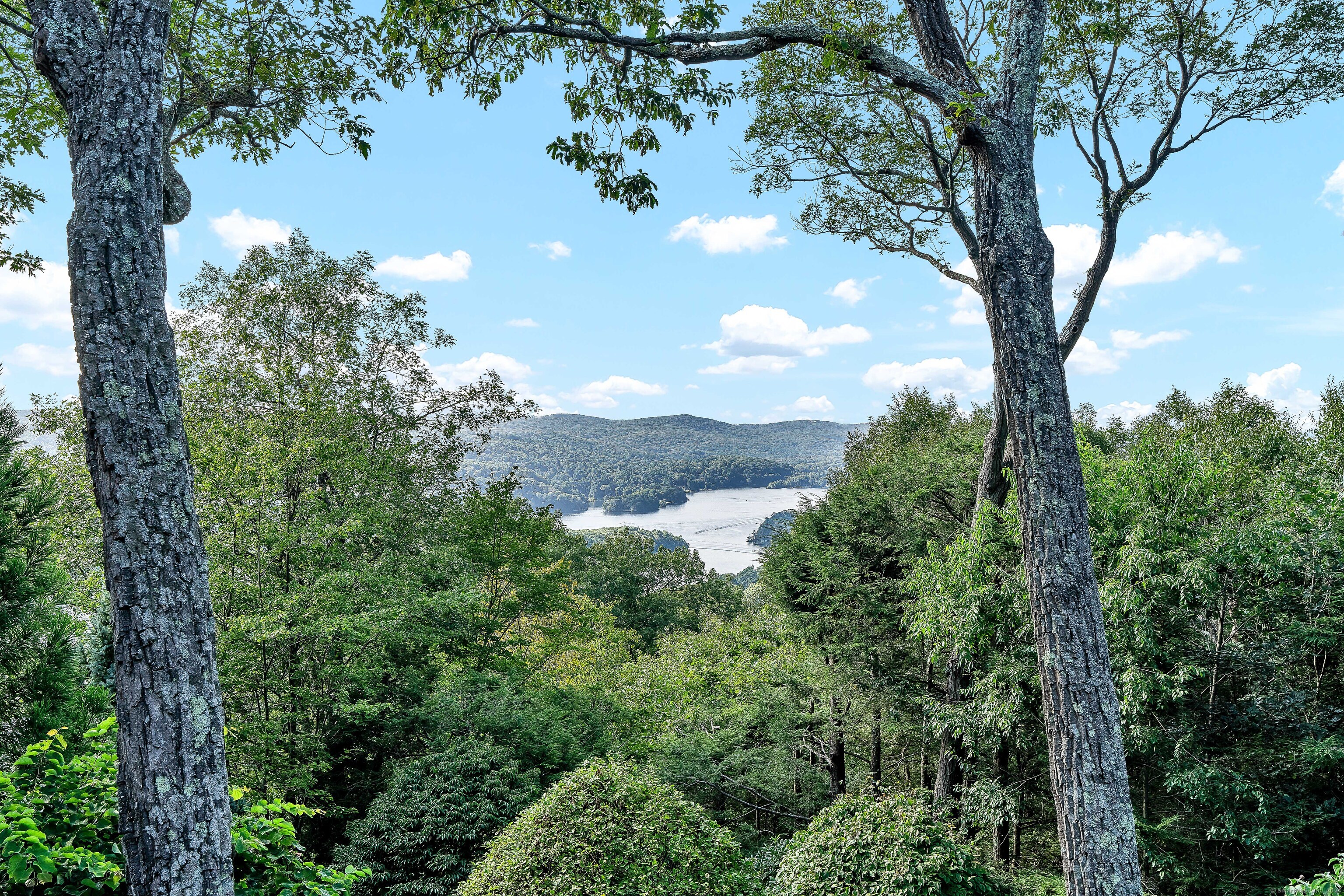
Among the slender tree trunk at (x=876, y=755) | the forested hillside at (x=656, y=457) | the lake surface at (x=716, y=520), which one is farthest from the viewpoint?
the forested hillside at (x=656, y=457)

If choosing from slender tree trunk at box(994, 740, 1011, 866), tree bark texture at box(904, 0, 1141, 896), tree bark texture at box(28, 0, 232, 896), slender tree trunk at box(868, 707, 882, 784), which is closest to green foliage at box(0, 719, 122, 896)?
tree bark texture at box(28, 0, 232, 896)

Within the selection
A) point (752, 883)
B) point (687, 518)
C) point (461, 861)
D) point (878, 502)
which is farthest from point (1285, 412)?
point (687, 518)

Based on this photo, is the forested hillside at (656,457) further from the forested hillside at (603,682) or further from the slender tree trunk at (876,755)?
the slender tree trunk at (876,755)

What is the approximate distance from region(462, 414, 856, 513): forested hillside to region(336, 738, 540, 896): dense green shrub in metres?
51.7

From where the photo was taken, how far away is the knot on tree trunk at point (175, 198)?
3311mm

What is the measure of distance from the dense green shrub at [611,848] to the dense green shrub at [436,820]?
6.58 ft

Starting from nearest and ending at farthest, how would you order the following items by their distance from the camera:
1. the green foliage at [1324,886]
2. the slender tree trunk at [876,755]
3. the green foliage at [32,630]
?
the green foliage at [1324,886]
the green foliage at [32,630]
the slender tree trunk at [876,755]

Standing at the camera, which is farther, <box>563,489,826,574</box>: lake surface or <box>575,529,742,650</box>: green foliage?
<box>563,489,826,574</box>: lake surface

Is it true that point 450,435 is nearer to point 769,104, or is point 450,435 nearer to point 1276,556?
point 769,104

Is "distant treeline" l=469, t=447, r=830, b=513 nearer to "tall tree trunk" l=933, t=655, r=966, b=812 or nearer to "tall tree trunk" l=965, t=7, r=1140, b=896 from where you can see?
"tall tree trunk" l=933, t=655, r=966, b=812

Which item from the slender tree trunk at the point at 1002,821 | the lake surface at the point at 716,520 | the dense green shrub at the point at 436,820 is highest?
the dense green shrub at the point at 436,820

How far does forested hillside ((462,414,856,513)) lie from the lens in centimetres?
8631

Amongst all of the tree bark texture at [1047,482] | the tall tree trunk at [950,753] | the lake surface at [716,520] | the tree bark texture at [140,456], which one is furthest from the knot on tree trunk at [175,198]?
the lake surface at [716,520]

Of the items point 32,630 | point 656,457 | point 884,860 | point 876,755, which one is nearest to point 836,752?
point 876,755
